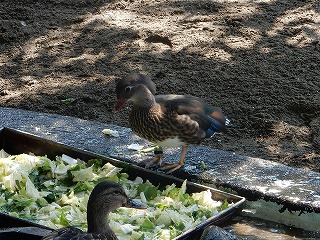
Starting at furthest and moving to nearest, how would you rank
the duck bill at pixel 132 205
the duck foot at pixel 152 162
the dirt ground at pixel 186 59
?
the dirt ground at pixel 186 59 < the duck foot at pixel 152 162 < the duck bill at pixel 132 205

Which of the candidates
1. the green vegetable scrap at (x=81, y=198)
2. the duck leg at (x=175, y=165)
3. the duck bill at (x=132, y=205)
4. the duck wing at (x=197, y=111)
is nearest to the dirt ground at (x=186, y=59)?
the duck wing at (x=197, y=111)

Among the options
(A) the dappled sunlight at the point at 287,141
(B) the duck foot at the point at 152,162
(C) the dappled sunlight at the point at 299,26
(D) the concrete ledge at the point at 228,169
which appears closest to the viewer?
(D) the concrete ledge at the point at 228,169

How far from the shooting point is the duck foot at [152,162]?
22.1 feet

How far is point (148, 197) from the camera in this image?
20.6 ft

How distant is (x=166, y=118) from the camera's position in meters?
6.79

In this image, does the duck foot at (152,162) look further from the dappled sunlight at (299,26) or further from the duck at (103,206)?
the dappled sunlight at (299,26)

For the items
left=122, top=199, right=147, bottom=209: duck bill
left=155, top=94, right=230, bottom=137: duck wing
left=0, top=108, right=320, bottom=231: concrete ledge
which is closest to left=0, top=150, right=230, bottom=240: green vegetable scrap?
left=122, top=199, right=147, bottom=209: duck bill

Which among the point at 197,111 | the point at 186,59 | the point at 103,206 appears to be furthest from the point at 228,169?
the point at 186,59

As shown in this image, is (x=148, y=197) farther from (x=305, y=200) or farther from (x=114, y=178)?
(x=305, y=200)

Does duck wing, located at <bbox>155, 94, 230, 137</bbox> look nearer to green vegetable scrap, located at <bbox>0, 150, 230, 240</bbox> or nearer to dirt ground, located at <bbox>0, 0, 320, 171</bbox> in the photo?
green vegetable scrap, located at <bbox>0, 150, 230, 240</bbox>

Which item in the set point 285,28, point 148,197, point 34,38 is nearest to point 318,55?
point 285,28

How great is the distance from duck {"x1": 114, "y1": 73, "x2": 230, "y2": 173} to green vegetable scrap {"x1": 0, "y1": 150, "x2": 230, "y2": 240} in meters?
0.41

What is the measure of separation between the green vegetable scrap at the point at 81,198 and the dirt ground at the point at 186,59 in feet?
5.96

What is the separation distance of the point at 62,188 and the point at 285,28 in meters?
4.74
